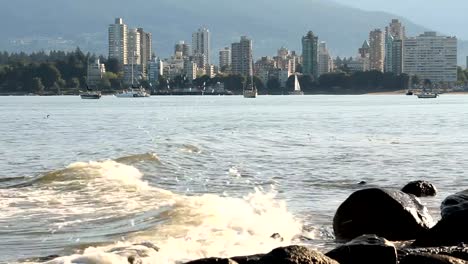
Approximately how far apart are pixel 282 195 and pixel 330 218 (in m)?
4.48

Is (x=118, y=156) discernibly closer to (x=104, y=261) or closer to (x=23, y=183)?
(x=23, y=183)

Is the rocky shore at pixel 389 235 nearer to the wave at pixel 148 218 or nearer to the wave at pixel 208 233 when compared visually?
the wave at pixel 208 233

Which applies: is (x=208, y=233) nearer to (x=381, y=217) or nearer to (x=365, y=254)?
(x=381, y=217)

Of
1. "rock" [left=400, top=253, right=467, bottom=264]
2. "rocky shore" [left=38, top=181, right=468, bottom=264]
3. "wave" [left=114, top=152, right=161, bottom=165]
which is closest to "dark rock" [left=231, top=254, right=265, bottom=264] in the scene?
"rocky shore" [left=38, top=181, right=468, bottom=264]

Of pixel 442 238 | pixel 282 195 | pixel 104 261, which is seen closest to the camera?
pixel 104 261

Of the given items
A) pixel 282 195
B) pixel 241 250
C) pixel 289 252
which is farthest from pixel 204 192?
pixel 289 252

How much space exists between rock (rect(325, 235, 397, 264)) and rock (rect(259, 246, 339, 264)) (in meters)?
0.93

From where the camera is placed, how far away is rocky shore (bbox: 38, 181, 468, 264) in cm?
930

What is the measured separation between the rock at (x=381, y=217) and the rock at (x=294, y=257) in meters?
4.75

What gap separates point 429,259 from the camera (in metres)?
9.55

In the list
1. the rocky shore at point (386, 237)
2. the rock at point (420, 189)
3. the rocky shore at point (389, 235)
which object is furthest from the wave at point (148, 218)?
the rock at point (420, 189)

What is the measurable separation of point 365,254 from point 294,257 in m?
1.44

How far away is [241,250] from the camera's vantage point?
13047 millimetres

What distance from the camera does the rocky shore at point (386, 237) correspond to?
9297mm
